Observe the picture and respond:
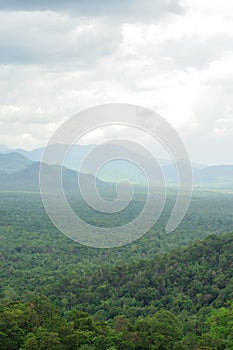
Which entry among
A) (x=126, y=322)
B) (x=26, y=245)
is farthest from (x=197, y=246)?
(x=26, y=245)

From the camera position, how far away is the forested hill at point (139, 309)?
14.9 metres

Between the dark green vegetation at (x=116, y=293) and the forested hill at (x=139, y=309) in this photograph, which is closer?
the forested hill at (x=139, y=309)

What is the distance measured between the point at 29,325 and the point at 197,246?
15.8 m

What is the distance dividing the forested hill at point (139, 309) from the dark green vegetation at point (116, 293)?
0.03 meters

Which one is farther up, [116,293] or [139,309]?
[116,293]

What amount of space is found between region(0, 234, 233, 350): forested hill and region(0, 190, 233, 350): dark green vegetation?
3 cm

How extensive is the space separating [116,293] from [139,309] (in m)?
3.57

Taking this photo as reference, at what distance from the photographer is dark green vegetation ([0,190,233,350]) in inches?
599

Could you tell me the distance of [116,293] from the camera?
89.3 ft

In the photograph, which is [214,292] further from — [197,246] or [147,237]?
[147,237]

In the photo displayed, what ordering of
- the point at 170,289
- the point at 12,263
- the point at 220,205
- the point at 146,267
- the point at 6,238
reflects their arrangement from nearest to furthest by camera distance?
the point at 170,289 → the point at 146,267 → the point at 12,263 → the point at 6,238 → the point at 220,205

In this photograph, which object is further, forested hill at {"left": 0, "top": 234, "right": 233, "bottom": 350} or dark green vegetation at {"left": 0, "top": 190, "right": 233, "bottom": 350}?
dark green vegetation at {"left": 0, "top": 190, "right": 233, "bottom": 350}

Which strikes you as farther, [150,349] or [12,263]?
[12,263]

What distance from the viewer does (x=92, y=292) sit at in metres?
27.7
